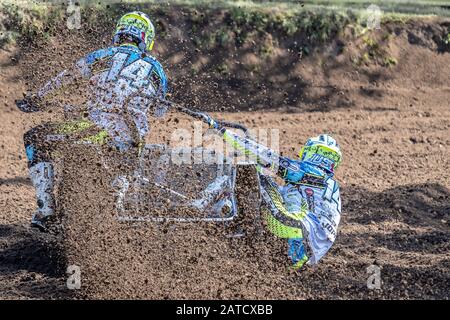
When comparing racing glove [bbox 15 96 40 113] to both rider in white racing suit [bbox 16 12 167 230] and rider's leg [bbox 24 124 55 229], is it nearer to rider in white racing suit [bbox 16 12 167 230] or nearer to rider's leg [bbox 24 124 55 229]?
rider in white racing suit [bbox 16 12 167 230]

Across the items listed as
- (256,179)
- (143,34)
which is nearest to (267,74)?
(143,34)

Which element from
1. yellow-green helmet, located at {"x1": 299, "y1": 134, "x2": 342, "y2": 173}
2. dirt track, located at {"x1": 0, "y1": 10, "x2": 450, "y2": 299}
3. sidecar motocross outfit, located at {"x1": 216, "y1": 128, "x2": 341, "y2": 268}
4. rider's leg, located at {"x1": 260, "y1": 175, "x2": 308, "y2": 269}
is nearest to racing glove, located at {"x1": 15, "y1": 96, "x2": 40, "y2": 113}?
dirt track, located at {"x1": 0, "y1": 10, "x2": 450, "y2": 299}

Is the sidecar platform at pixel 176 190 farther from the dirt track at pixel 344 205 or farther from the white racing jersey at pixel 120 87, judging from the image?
the white racing jersey at pixel 120 87

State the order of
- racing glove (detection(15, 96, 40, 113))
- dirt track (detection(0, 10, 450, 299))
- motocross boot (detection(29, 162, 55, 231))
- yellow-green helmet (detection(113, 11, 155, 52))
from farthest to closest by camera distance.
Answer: yellow-green helmet (detection(113, 11, 155, 52))
racing glove (detection(15, 96, 40, 113))
motocross boot (detection(29, 162, 55, 231))
dirt track (detection(0, 10, 450, 299))

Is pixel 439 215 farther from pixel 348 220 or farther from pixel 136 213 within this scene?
pixel 136 213

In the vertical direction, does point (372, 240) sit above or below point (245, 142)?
below

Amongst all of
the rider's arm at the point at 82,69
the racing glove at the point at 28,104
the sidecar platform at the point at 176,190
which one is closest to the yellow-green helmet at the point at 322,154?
the sidecar platform at the point at 176,190

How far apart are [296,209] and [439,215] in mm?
3312

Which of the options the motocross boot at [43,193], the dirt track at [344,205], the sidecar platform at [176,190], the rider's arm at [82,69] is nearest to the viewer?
the dirt track at [344,205]

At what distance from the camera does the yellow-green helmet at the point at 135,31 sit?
10133mm

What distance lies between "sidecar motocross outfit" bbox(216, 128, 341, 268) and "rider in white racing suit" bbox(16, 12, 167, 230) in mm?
1332

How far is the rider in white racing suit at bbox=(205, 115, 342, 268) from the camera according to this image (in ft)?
29.7

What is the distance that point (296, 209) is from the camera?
937 cm

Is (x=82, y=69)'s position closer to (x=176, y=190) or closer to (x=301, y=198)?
(x=176, y=190)
